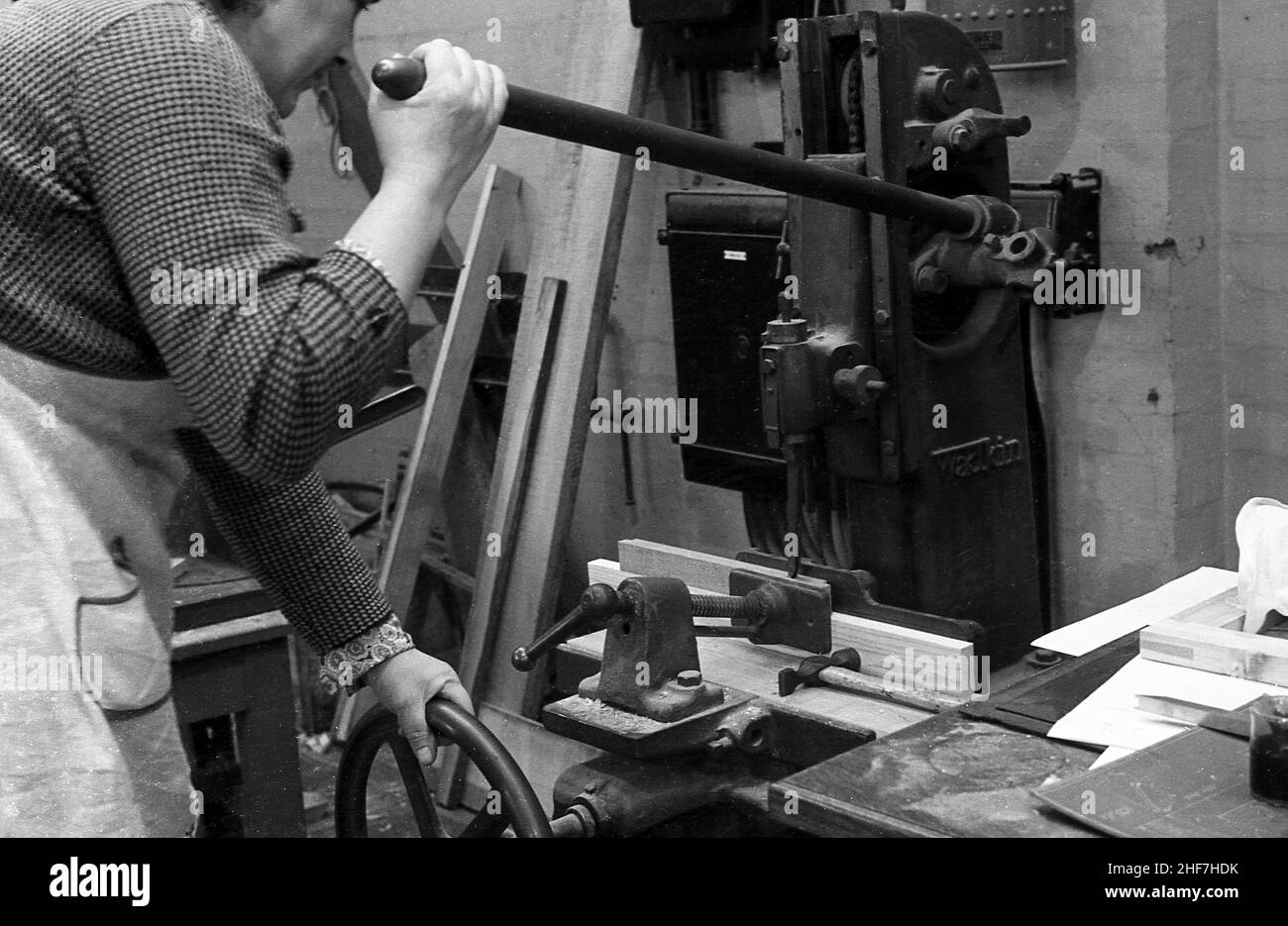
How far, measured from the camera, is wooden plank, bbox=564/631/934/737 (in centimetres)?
144

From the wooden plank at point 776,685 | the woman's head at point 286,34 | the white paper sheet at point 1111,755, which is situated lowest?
the wooden plank at point 776,685

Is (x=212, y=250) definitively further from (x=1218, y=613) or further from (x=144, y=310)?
(x=1218, y=613)

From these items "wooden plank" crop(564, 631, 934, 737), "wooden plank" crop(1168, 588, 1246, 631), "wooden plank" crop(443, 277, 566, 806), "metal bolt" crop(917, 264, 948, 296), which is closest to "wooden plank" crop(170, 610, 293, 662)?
"wooden plank" crop(443, 277, 566, 806)

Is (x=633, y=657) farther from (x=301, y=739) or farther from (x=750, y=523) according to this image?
(x=301, y=739)

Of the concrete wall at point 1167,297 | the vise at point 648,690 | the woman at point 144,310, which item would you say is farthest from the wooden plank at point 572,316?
the woman at point 144,310

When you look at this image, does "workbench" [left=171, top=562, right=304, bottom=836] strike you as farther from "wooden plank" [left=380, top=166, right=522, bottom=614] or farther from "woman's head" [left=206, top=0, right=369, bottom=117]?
"woman's head" [left=206, top=0, right=369, bottom=117]

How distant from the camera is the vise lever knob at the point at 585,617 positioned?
1.41 metres

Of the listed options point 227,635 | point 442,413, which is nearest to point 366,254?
point 227,635

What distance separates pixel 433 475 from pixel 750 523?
780 mm

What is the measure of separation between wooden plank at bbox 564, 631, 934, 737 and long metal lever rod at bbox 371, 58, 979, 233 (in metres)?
0.54

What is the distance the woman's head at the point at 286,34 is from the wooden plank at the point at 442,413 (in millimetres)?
2018

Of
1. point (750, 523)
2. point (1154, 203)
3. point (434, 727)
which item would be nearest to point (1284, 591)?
point (434, 727)

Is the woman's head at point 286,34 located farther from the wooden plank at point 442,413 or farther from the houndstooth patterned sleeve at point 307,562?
the wooden plank at point 442,413

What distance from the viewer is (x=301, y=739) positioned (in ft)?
11.6
